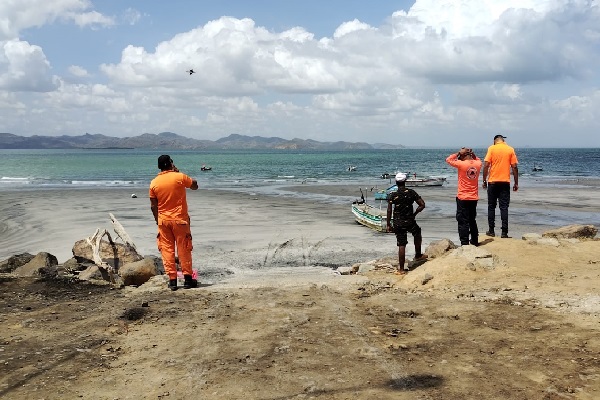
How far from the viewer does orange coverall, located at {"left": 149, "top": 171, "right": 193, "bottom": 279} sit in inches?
334

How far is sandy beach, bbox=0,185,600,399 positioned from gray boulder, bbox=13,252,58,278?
1096 mm

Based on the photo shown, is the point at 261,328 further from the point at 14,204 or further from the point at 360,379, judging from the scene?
the point at 14,204

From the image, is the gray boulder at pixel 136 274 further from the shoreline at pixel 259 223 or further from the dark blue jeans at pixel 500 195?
the dark blue jeans at pixel 500 195

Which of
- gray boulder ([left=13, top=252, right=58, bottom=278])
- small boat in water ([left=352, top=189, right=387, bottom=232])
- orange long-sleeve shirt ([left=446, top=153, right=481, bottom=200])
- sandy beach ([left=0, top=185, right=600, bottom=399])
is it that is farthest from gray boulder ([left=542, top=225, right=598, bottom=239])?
gray boulder ([left=13, top=252, right=58, bottom=278])

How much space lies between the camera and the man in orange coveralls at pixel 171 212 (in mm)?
8484

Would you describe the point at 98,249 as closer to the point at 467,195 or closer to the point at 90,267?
the point at 90,267

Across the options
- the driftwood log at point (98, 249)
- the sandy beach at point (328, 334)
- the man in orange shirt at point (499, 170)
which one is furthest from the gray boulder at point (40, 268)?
the man in orange shirt at point (499, 170)

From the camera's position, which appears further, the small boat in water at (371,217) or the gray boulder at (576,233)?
the small boat in water at (371,217)

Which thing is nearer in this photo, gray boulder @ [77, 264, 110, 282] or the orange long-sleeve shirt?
the orange long-sleeve shirt

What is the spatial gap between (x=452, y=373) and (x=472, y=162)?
5823mm

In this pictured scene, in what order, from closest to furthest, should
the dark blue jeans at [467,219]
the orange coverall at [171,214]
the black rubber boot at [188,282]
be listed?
1. the orange coverall at [171,214]
2. the black rubber boot at [188,282]
3. the dark blue jeans at [467,219]

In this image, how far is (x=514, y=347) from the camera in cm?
545

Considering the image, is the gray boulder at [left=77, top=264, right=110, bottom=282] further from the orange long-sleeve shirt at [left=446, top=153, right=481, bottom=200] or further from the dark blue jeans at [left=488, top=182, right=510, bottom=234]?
the dark blue jeans at [left=488, top=182, right=510, bottom=234]

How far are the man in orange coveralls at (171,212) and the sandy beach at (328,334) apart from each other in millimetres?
674
